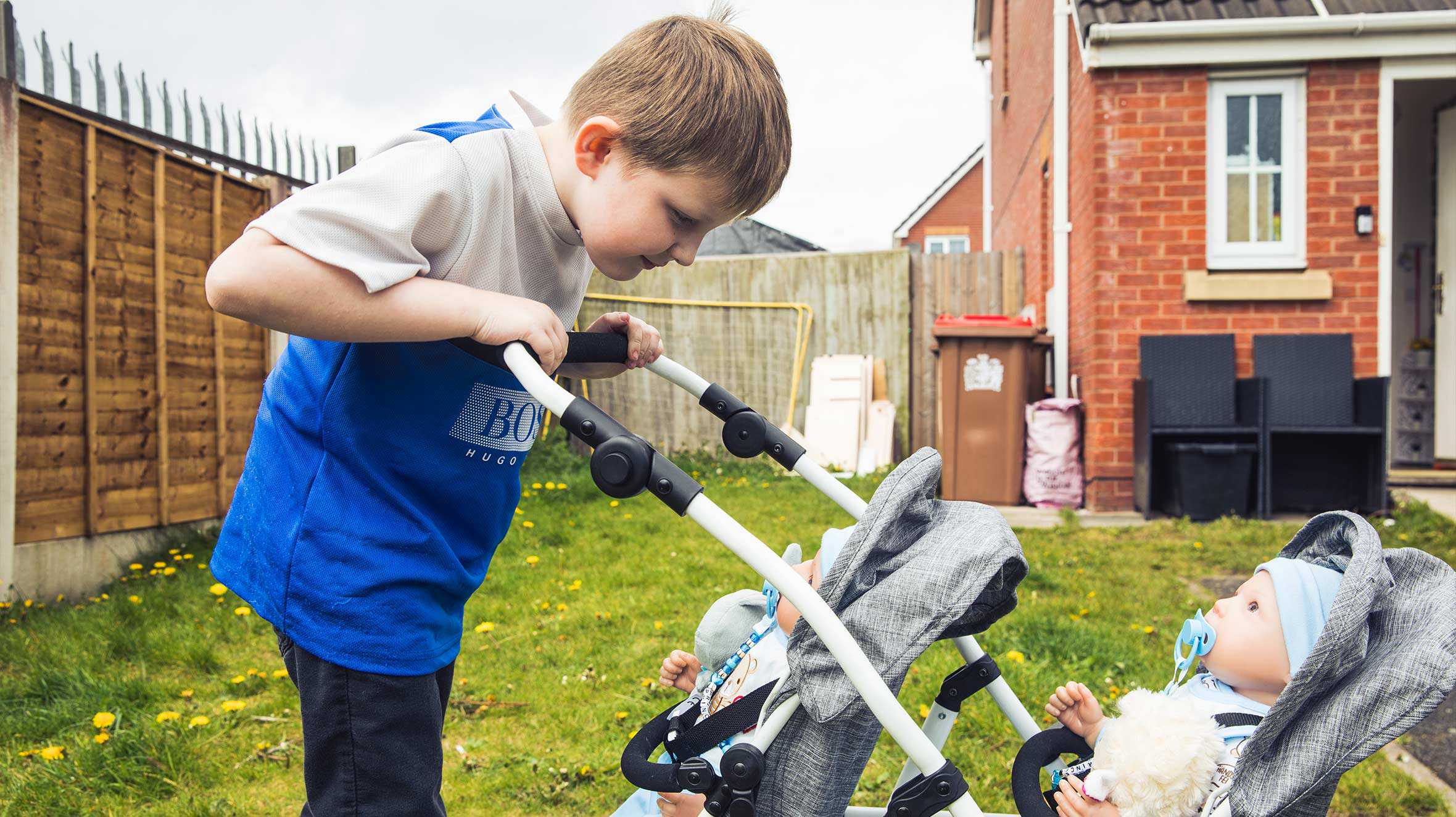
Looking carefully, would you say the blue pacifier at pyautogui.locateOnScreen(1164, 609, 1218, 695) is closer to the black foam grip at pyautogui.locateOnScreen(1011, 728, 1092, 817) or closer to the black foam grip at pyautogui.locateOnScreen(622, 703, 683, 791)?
the black foam grip at pyautogui.locateOnScreen(1011, 728, 1092, 817)

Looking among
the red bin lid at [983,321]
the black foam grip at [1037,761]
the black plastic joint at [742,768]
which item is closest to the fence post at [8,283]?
the black plastic joint at [742,768]

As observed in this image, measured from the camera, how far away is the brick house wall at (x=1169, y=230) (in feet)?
20.7

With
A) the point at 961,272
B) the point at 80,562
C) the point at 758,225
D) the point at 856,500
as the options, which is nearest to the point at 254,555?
the point at 856,500

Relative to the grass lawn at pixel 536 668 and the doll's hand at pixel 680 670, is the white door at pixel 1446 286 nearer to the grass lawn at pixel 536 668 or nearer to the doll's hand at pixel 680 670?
the grass lawn at pixel 536 668

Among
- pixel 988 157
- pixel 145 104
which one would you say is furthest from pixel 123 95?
pixel 988 157

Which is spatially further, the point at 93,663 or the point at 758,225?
the point at 758,225

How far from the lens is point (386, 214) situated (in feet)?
4.17

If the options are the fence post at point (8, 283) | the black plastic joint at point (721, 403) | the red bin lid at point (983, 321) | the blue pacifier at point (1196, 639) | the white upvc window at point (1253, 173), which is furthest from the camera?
the red bin lid at point (983, 321)

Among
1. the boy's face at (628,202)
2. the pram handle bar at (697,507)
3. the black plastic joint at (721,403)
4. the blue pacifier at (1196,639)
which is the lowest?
the blue pacifier at (1196,639)

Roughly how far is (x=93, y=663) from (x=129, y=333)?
185cm

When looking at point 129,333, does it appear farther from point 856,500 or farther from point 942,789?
point 942,789

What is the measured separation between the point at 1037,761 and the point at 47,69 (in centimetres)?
538

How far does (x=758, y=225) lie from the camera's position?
16906mm

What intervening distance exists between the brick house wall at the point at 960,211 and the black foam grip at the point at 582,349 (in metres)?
25.3
